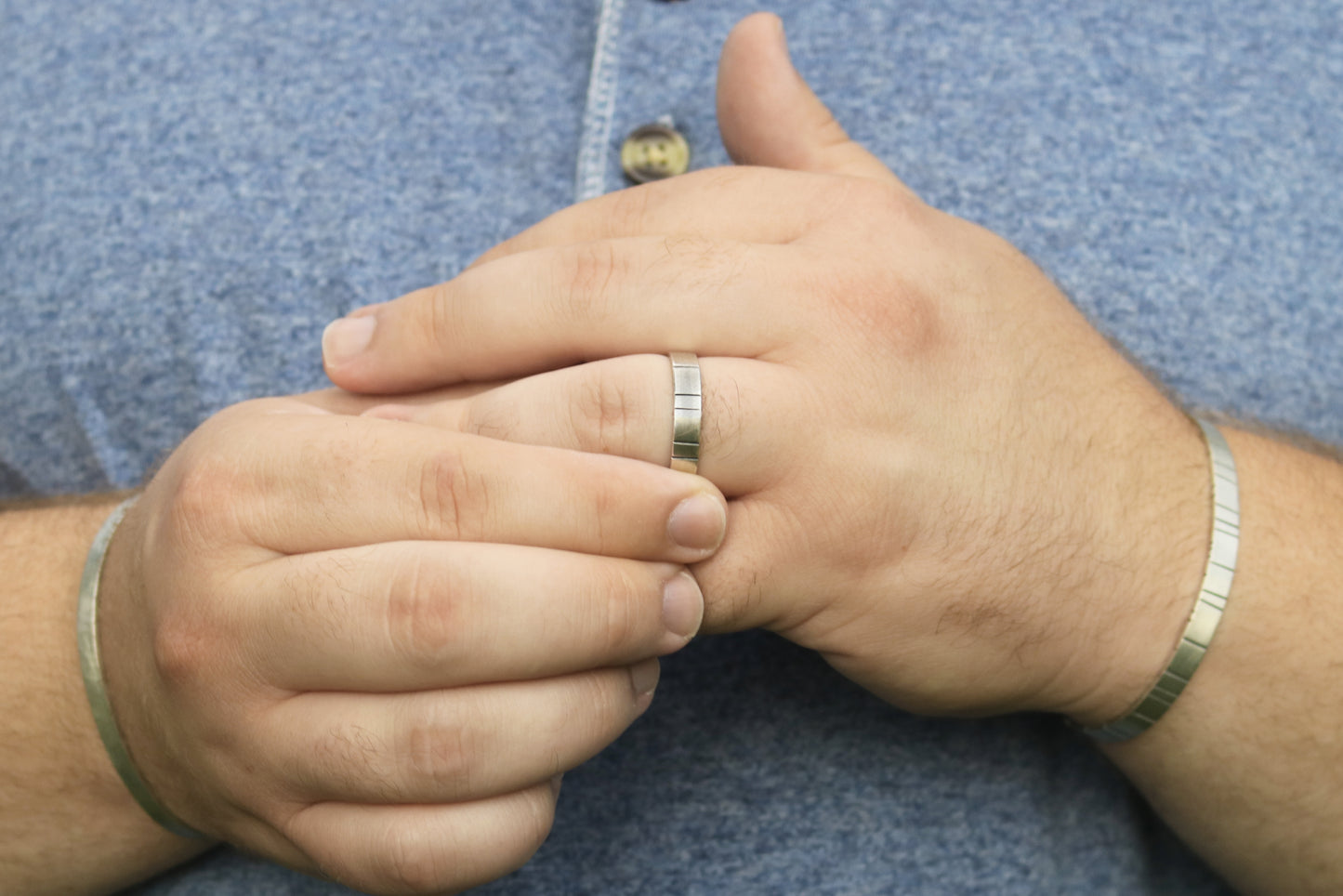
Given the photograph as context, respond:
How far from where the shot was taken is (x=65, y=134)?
1.08m

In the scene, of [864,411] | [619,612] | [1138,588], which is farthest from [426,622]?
[1138,588]

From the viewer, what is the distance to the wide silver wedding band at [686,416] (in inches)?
28.7

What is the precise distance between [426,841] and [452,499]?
0.81 ft

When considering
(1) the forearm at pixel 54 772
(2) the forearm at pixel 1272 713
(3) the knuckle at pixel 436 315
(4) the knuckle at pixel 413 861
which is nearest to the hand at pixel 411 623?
(4) the knuckle at pixel 413 861

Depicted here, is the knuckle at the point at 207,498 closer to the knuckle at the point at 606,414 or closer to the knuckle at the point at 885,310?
the knuckle at the point at 606,414

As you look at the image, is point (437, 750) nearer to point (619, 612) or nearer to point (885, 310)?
point (619, 612)

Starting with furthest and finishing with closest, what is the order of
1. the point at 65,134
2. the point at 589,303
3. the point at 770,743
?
1. the point at 65,134
2. the point at 770,743
3. the point at 589,303

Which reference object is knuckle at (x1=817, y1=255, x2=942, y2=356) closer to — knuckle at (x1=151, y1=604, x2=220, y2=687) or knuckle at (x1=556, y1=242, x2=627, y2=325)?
knuckle at (x1=556, y1=242, x2=627, y2=325)

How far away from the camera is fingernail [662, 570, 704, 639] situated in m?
0.72

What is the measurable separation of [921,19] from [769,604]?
0.74m

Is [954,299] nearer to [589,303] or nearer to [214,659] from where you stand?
[589,303]

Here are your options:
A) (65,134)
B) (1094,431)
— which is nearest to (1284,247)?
(1094,431)

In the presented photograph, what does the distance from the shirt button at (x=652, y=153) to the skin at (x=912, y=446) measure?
0.43 ft

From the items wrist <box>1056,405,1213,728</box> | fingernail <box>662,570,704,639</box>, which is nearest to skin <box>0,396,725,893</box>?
fingernail <box>662,570,704,639</box>
